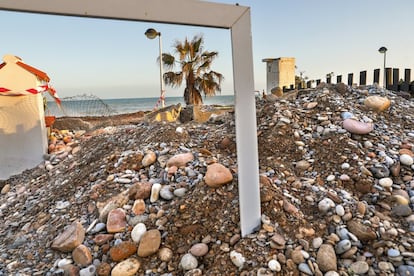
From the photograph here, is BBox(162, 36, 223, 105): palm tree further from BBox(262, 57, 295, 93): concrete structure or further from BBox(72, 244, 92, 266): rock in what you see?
BBox(72, 244, 92, 266): rock

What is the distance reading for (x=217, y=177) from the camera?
5.04 ft

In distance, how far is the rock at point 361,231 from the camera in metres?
1.31

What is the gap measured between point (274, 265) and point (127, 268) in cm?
65

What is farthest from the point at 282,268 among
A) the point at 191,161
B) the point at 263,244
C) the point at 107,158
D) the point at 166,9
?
the point at 107,158

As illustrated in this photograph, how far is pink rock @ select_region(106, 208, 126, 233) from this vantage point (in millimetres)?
1414

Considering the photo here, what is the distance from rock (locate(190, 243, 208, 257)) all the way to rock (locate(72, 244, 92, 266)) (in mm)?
500

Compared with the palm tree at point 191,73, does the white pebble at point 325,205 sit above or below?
below

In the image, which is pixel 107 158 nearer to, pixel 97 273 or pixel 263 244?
pixel 97 273

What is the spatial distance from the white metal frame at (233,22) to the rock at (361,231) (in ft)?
1.56

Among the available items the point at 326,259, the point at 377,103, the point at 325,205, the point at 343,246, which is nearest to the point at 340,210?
the point at 325,205

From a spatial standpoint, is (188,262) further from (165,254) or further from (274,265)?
(274,265)

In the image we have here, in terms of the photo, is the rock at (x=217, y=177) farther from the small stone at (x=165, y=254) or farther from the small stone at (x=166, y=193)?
the small stone at (x=165, y=254)

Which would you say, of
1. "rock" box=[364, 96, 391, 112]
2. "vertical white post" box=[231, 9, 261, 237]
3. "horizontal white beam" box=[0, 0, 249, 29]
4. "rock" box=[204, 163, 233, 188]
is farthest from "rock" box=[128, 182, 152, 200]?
"rock" box=[364, 96, 391, 112]

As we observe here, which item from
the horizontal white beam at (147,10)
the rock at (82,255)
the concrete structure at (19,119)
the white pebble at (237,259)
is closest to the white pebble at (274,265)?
the white pebble at (237,259)
